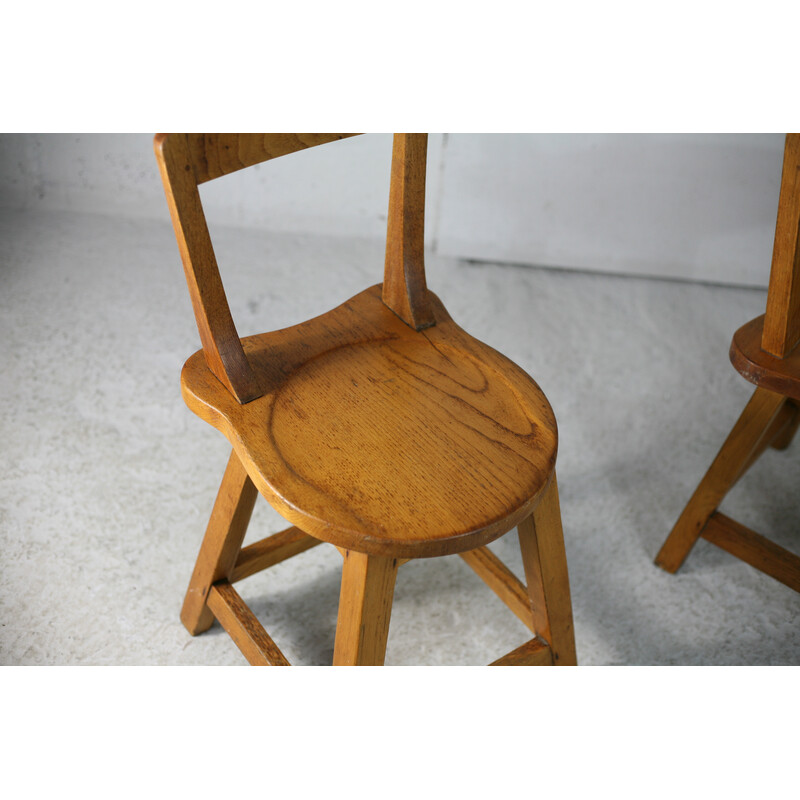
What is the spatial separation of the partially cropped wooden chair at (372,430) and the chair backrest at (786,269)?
444 mm

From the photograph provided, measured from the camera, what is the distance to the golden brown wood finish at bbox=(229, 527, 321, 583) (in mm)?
1397

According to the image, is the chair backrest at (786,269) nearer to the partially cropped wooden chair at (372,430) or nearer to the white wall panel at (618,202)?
the partially cropped wooden chair at (372,430)

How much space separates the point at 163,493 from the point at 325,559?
1.24ft

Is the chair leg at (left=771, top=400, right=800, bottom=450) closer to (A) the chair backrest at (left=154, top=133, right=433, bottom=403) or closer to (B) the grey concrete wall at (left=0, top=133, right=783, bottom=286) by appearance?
(B) the grey concrete wall at (left=0, top=133, right=783, bottom=286)

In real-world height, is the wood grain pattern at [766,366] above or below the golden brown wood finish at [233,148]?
below

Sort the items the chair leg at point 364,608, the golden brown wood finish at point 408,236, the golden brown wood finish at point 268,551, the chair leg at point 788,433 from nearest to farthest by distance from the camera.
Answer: the chair leg at point 364,608 → the golden brown wood finish at point 408,236 → the golden brown wood finish at point 268,551 → the chair leg at point 788,433

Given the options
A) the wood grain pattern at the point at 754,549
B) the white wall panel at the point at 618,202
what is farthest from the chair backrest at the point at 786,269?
the white wall panel at the point at 618,202

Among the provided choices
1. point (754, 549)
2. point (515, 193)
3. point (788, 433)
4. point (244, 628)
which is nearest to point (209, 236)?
point (244, 628)

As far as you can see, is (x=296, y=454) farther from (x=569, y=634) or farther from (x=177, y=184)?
(x=569, y=634)

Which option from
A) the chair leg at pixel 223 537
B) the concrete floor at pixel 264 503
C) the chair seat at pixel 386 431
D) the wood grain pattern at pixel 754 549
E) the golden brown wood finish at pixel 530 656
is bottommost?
the concrete floor at pixel 264 503

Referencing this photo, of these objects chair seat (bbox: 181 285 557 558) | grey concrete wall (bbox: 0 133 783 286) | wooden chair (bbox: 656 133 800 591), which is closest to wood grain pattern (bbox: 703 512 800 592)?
wooden chair (bbox: 656 133 800 591)

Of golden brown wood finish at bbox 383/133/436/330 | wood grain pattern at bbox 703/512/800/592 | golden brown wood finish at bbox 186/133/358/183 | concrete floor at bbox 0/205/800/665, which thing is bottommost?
concrete floor at bbox 0/205/800/665

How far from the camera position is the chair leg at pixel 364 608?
3.28ft

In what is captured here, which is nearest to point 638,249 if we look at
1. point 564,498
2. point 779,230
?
point 564,498
